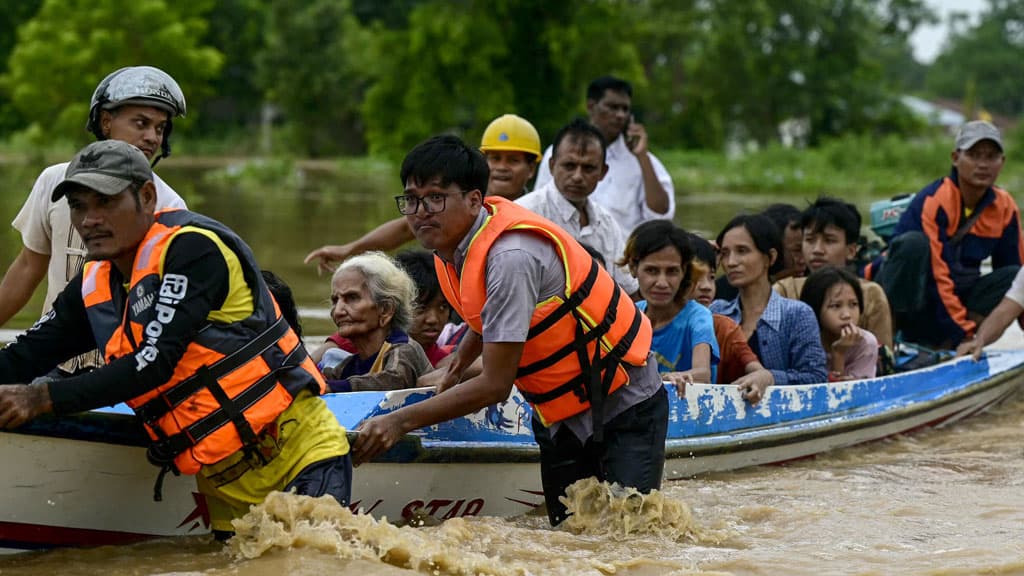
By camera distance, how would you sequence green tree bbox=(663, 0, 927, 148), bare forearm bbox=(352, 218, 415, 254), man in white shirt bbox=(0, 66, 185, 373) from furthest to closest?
green tree bbox=(663, 0, 927, 148) < bare forearm bbox=(352, 218, 415, 254) < man in white shirt bbox=(0, 66, 185, 373)

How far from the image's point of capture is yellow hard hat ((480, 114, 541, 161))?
23.1ft

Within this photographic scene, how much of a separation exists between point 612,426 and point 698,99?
141 feet

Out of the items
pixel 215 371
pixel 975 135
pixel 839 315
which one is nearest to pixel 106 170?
pixel 215 371

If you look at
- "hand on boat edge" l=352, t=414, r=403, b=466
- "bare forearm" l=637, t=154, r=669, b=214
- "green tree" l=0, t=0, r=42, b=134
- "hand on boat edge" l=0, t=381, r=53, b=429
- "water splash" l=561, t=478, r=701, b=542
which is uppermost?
"green tree" l=0, t=0, r=42, b=134

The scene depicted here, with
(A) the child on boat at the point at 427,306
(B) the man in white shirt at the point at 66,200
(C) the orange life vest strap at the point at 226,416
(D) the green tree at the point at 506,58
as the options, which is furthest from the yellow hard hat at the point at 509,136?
(D) the green tree at the point at 506,58

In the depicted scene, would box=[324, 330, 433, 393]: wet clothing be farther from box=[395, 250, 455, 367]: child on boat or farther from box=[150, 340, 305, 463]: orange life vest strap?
box=[150, 340, 305, 463]: orange life vest strap

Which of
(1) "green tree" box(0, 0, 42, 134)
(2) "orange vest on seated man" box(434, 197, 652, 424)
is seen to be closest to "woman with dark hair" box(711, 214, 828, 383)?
(2) "orange vest on seated man" box(434, 197, 652, 424)

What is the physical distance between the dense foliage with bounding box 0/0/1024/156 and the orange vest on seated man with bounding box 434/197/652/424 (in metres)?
28.9

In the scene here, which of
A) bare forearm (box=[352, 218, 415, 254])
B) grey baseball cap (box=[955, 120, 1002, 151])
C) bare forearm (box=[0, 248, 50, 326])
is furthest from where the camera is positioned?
grey baseball cap (box=[955, 120, 1002, 151])

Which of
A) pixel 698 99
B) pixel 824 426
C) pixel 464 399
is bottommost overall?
pixel 824 426

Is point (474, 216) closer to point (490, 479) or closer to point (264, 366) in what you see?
point (264, 366)

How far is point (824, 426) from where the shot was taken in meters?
6.81

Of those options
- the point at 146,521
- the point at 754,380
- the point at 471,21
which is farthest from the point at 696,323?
the point at 471,21

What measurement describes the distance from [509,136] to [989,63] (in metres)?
80.7
